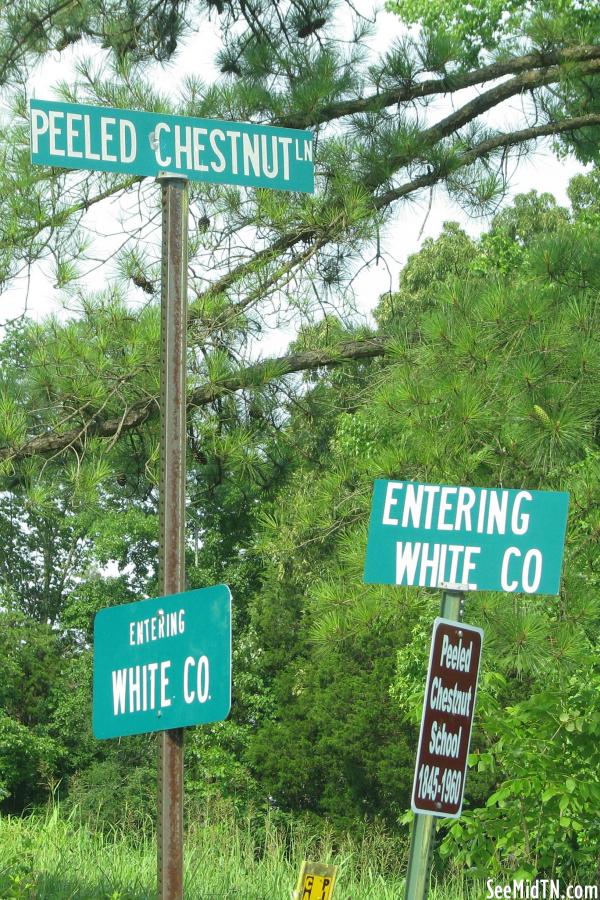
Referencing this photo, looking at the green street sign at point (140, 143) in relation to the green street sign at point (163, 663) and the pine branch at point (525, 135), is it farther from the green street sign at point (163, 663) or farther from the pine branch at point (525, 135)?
the pine branch at point (525, 135)

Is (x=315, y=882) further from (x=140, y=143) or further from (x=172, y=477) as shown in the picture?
(x=140, y=143)

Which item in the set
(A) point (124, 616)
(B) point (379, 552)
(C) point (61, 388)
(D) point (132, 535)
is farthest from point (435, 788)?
(D) point (132, 535)

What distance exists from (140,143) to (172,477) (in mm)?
921

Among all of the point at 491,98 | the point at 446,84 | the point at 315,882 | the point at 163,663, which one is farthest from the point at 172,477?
the point at 491,98

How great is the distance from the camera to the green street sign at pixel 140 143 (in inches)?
137

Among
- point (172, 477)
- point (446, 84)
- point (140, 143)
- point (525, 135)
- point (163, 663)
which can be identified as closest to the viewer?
point (163, 663)

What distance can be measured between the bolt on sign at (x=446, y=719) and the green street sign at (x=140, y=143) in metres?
1.35

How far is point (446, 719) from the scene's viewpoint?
320 cm

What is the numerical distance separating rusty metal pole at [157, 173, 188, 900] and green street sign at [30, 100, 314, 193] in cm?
8

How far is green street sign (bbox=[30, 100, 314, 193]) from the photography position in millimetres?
3486

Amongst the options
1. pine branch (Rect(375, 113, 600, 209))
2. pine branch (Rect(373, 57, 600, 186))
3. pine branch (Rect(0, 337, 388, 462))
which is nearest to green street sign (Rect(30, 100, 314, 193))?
pine branch (Rect(0, 337, 388, 462))

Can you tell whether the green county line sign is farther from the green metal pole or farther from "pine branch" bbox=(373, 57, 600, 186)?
"pine branch" bbox=(373, 57, 600, 186)

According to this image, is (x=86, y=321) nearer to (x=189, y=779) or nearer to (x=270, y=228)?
(x=270, y=228)

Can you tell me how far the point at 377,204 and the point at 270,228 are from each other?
80cm
